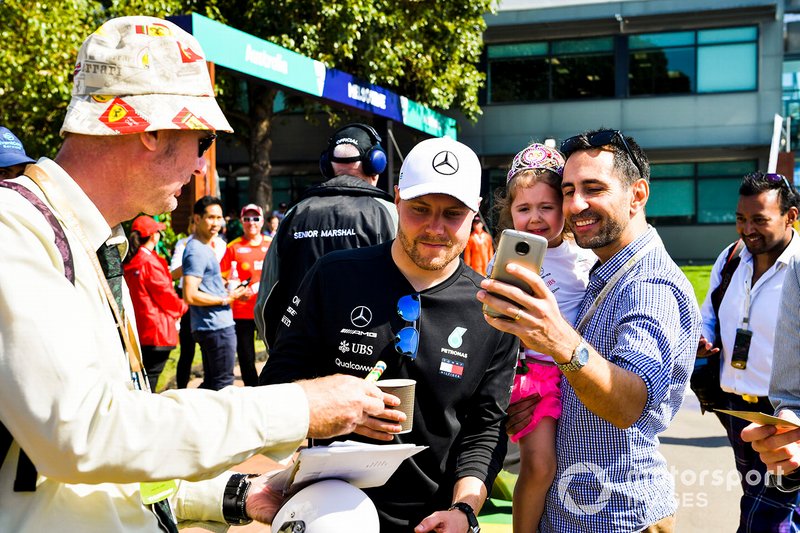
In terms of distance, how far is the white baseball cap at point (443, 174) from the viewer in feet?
8.92

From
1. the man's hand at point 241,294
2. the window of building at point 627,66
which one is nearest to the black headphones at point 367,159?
the man's hand at point 241,294

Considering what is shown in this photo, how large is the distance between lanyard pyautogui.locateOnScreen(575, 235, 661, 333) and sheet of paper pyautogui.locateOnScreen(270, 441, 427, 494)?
0.95 meters

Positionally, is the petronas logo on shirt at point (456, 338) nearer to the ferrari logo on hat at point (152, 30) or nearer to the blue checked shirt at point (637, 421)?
the blue checked shirt at point (637, 421)

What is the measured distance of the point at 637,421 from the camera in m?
2.50

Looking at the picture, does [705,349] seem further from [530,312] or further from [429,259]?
[530,312]

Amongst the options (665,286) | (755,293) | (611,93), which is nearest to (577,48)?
(611,93)

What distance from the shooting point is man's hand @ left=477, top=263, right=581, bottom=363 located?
2109 mm

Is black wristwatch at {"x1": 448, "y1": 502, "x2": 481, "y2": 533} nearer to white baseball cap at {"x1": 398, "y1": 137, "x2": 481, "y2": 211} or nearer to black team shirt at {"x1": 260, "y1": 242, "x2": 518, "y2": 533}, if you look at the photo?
black team shirt at {"x1": 260, "y1": 242, "x2": 518, "y2": 533}

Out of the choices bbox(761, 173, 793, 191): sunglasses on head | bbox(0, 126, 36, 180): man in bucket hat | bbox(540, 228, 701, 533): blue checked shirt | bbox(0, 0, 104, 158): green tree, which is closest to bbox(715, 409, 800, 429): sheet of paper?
bbox(540, 228, 701, 533): blue checked shirt

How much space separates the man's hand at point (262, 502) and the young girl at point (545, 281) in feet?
3.57

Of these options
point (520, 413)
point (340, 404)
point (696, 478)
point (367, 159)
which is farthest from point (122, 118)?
point (696, 478)

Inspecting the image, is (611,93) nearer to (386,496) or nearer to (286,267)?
(286,267)

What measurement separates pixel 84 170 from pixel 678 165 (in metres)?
30.0

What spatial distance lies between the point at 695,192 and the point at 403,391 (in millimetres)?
29222
